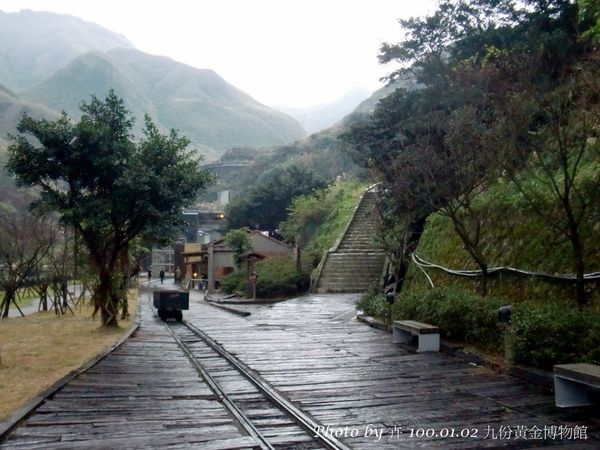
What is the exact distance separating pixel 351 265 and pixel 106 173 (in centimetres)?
1298

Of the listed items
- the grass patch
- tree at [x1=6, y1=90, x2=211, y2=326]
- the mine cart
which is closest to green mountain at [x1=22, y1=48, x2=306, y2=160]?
the mine cart

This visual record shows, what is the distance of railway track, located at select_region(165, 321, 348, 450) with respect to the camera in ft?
17.8

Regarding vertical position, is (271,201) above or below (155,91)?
below

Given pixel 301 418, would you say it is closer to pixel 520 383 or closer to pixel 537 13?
pixel 520 383

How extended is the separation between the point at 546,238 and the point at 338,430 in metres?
7.57

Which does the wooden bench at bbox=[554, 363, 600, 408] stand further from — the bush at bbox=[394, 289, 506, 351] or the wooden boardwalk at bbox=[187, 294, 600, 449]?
the bush at bbox=[394, 289, 506, 351]

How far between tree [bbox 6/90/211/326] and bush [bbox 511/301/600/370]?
9.34m

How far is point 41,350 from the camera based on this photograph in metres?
11.9

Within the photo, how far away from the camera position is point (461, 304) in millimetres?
10141

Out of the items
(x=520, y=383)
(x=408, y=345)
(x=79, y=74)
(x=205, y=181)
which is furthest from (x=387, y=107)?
(x=79, y=74)

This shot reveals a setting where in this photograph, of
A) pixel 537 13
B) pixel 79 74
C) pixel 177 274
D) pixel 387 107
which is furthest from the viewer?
pixel 79 74

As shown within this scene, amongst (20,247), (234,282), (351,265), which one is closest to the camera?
(20,247)

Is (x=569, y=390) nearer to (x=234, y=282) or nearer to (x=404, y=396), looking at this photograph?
(x=404, y=396)

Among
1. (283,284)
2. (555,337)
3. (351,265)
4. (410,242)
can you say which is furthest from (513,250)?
(283,284)
